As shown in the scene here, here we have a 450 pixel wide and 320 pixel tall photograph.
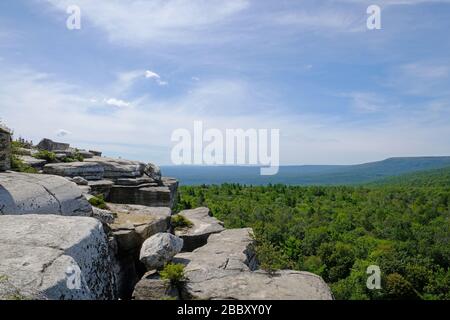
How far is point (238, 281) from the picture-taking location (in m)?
11.1

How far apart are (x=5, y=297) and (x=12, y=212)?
5.25 meters

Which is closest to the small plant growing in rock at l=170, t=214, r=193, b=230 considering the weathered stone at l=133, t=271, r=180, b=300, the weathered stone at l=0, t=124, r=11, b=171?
the weathered stone at l=133, t=271, r=180, b=300

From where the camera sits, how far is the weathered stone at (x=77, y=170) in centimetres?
2059

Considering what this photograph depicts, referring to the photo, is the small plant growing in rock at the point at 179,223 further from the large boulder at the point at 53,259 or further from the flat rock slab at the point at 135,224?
the large boulder at the point at 53,259

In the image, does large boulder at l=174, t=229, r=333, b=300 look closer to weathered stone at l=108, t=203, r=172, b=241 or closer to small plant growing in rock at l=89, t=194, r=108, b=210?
weathered stone at l=108, t=203, r=172, b=241

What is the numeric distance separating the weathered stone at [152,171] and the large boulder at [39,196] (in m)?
11.8

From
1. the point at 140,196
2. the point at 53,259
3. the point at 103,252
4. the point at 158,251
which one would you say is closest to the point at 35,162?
the point at 140,196

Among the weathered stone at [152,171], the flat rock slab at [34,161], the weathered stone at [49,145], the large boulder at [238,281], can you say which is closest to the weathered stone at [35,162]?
the flat rock slab at [34,161]

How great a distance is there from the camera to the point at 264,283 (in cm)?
1089

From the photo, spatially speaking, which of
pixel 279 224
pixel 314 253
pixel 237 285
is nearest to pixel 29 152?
pixel 237 285

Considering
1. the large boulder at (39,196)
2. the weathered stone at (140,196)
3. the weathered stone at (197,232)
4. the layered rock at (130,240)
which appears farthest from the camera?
the weathered stone at (140,196)

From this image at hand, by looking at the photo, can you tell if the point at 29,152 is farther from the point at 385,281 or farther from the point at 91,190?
the point at 385,281

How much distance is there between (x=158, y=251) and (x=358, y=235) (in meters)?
61.0

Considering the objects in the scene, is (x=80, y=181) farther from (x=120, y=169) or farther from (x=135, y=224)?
(x=135, y=224)
